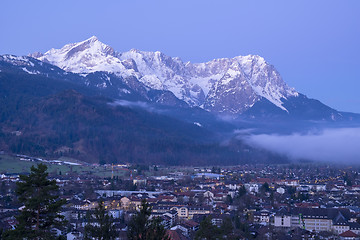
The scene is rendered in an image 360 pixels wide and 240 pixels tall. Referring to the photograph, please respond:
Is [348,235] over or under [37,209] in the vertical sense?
under

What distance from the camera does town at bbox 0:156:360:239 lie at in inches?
2363

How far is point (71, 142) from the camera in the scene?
167500mm

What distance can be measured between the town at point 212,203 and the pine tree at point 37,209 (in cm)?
845

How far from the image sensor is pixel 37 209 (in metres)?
25.8

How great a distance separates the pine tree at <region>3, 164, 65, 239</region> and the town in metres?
8.45

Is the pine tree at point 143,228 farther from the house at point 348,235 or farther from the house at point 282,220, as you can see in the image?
the house at point 282,220

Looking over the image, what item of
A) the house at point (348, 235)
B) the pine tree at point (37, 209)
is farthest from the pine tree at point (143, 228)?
the house at point (348, 235)

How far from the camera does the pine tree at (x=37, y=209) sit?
1000 inches

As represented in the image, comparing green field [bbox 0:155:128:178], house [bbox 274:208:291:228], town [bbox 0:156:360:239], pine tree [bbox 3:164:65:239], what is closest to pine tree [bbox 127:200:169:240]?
pine tree [bbox 3:164:65:239]

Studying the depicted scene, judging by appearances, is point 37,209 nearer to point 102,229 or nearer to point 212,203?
point 102,229

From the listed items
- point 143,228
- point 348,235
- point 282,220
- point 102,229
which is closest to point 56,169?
point 282,220

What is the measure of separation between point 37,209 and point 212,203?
62235mm

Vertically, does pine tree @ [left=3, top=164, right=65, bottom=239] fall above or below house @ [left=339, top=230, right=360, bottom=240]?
above

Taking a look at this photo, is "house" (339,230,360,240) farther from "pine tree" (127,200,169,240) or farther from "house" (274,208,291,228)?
"pine tree" (127,200,169,240)
